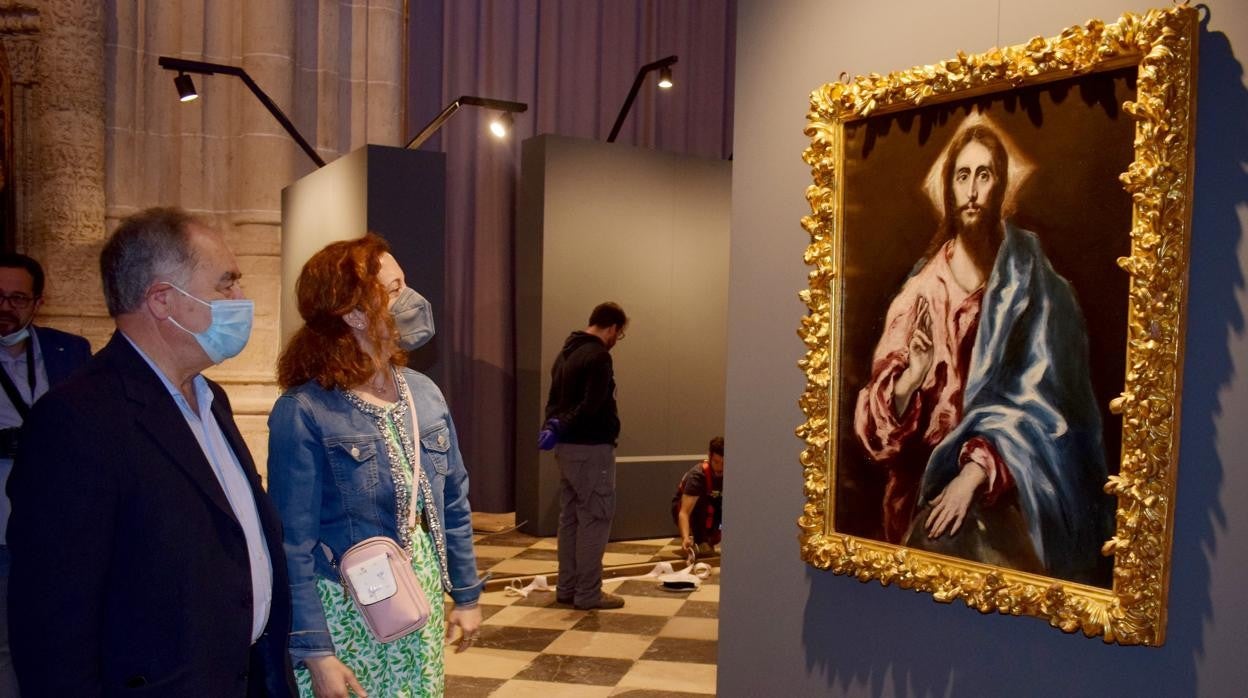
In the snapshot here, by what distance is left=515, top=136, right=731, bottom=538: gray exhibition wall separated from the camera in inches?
324

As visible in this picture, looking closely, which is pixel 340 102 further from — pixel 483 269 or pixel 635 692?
pixel 635 692

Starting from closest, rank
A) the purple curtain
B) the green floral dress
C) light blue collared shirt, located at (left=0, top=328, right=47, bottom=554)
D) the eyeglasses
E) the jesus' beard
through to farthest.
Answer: the jesus' beard < the green floral dress < light blue collared shirt, located at (left=0, top=328, right=47, bottom=554) < the eyeglasses < the purple curtain

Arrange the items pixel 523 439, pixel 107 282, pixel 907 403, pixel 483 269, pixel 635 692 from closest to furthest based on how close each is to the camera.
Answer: pixel 107 282, pixel 907 403, pixel 635 692, pixel 523 439, pixel 483 269

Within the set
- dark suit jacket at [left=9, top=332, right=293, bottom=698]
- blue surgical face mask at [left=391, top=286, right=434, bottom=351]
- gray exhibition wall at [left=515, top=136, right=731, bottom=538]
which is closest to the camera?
dark suit jacket at [left=9, top=332, right=293, bottom=698]

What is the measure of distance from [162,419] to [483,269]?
7.71 m

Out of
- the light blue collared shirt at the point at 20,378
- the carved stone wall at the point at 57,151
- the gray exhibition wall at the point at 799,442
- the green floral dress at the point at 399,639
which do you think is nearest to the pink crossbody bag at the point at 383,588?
the green floral dress at the point at 399,639

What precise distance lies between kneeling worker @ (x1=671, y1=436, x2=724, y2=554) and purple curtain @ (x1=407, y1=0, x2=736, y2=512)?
2.23m

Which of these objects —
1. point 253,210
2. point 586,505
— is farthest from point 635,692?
point 253,210

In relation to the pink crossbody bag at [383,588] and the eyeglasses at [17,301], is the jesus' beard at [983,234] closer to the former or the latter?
the pink crossbody bag at [383,588]

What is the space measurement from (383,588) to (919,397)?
131cm

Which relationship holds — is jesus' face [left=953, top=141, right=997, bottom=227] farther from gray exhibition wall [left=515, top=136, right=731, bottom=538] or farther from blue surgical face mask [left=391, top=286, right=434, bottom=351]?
gray exhibition wall [left=515, top=136, right=731, bottom=538]

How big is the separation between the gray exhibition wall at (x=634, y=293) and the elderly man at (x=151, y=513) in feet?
20.4

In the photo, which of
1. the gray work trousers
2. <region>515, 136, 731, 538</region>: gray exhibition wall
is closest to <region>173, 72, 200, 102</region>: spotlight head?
<region>515, 136, 731, 538</region>: gray exhibition wall

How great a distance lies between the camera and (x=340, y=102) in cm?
860
